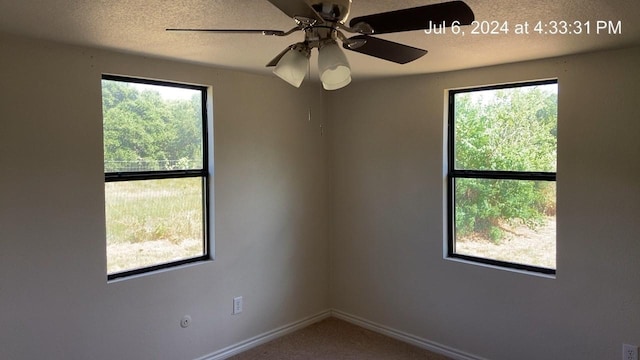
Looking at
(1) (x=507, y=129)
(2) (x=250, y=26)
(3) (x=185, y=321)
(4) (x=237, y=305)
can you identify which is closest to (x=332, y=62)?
(2) (x=250, y=26)

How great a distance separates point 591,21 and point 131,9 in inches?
81.5

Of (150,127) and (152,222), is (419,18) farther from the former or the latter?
(152,222)

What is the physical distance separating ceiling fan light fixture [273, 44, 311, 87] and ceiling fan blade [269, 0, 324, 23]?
0.21 metres

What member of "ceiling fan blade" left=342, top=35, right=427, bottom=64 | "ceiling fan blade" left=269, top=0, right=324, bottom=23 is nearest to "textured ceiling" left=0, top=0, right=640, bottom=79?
"ceiling fan blade" left=342, top=35, right=427, bottom=64

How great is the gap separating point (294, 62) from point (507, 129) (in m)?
Result: 2.08

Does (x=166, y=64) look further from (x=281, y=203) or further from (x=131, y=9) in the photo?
(x=281, y=203)

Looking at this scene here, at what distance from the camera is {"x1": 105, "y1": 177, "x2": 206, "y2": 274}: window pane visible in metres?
2.91

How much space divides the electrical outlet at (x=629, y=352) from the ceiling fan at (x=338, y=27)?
7.39ft

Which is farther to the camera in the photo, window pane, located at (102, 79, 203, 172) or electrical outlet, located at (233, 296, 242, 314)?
electrical outlet, located at (233, 296, 242, 314)

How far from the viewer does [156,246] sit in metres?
3.14

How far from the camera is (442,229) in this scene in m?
3.50

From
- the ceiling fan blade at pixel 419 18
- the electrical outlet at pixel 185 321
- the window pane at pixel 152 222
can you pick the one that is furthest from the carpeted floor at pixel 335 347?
the ceiling fan blade at pixel 419 18

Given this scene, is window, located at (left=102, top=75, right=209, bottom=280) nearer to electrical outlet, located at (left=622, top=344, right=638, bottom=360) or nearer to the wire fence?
the wire fence

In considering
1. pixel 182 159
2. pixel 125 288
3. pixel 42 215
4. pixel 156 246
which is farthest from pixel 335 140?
pixel 42 215
